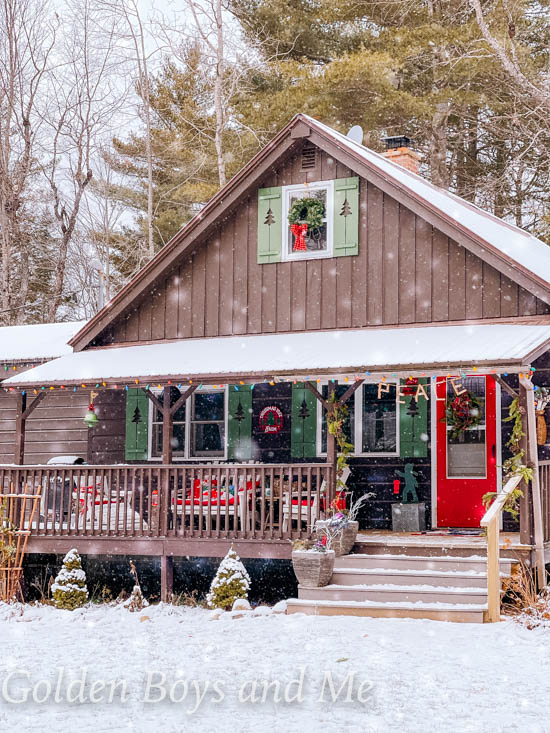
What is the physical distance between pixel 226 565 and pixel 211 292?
14.8 ft

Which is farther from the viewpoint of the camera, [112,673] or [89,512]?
[89,512]

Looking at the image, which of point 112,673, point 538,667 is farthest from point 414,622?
point 112,673

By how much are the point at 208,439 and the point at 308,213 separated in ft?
12.4

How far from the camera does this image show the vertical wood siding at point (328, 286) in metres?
13.0

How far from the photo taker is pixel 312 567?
1116 cm

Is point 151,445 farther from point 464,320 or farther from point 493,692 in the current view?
point 493,692

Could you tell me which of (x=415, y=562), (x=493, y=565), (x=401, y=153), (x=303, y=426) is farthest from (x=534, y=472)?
(x=401, y=153)

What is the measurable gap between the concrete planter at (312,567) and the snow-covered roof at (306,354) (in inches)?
→ 84.2

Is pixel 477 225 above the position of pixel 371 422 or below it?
above

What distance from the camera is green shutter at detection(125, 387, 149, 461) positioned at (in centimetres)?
1557

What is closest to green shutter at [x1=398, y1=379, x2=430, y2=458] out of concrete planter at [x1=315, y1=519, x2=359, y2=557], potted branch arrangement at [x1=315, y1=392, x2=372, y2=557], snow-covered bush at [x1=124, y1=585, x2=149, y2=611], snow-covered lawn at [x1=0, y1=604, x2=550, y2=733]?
potted branch arrangement at [x1=315, y1=392, x2=372, y2=557]

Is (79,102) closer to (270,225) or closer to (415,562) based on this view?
(270,225)

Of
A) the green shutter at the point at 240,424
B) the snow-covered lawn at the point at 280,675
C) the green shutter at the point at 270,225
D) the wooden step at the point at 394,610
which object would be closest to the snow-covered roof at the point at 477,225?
the green shutter at the point at 270,225

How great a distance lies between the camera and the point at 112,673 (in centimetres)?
863
